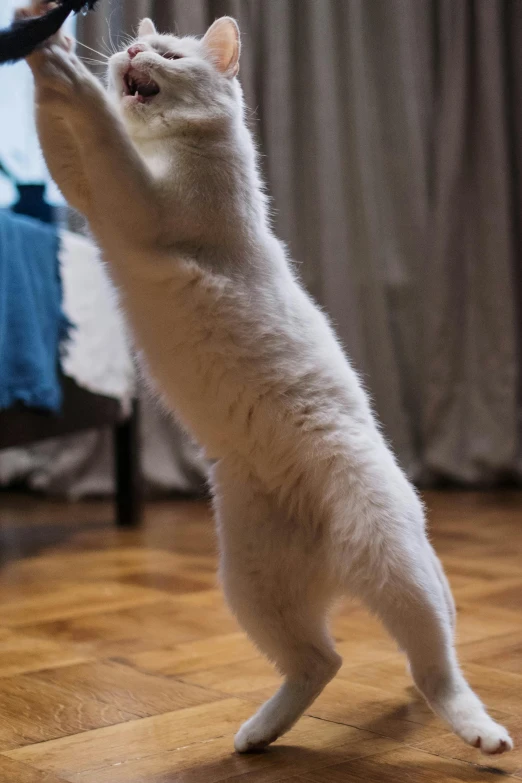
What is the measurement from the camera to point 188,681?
134 cm

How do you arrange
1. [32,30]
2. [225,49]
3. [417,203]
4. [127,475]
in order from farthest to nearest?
[417,203], [127,475], [225,49], [32,30]

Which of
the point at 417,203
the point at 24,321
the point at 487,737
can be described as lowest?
the point at 487,737

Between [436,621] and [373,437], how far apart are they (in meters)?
0.24

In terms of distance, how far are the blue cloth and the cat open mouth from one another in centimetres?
92

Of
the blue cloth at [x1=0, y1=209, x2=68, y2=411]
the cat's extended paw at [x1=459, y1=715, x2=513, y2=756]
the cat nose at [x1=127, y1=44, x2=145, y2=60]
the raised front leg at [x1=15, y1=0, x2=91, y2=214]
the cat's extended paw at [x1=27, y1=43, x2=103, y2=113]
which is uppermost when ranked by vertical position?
the cat nose at [x1=127, y1=44, x2=145, y2=60]

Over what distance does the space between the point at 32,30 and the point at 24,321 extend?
131 centimetres

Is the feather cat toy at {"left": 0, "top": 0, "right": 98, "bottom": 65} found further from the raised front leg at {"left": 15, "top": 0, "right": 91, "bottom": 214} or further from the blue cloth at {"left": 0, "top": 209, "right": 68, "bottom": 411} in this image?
the blue cloth at {"left": 0, "top": 209, "right": 68, "bottom": 411}

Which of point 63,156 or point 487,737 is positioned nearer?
point 487,737

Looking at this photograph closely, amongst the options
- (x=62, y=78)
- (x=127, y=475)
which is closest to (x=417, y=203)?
(x=127, y=475)

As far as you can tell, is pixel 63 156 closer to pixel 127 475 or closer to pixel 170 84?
pixel 170 84

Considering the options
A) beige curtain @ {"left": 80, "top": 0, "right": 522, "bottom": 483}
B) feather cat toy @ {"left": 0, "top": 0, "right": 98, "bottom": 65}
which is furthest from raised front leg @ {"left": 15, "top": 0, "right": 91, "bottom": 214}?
beige curtain @ {"left": 80, "top": 0, "right": 522, "bottom": 483}

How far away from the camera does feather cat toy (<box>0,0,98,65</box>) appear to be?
84cm

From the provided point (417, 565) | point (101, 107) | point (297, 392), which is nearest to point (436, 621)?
point (417, 565)

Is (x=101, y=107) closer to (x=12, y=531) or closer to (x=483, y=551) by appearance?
(x=483, y=551)
